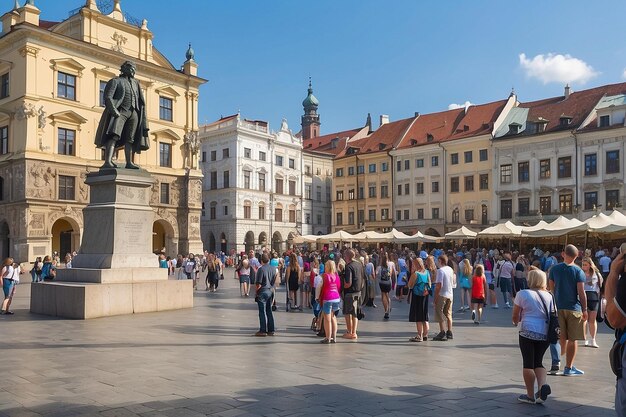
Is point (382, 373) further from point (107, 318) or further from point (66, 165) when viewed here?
point (66, 165)

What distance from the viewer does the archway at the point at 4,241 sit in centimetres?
3878

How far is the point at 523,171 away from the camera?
52.0 meters

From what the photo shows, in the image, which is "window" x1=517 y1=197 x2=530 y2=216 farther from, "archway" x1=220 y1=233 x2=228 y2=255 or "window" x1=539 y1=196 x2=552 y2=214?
"archway" x1=220 y1=233 x2=228 y2=255

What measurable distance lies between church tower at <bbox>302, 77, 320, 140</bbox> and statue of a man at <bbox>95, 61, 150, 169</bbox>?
282ft

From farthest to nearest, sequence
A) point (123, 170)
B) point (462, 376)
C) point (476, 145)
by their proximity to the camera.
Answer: point (476, 145) → point (123, 170) → point (462, 376)

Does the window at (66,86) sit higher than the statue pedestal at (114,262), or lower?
higher

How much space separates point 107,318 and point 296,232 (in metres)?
55.0

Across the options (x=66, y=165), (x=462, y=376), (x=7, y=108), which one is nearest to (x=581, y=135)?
(x=66, y=165)

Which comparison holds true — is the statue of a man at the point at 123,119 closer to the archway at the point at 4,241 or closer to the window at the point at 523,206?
the archway at the point at 4,241

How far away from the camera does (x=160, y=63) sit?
146ft

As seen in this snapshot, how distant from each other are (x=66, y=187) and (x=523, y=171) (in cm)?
3697

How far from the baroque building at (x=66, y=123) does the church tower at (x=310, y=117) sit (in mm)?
56518

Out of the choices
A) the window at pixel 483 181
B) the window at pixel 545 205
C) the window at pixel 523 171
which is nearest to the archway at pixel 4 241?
the window at pixel 483 181

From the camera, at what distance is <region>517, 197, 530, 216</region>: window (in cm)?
5131
